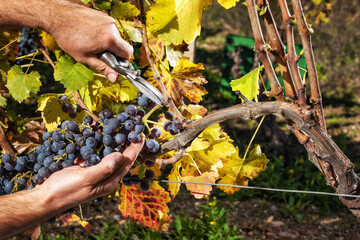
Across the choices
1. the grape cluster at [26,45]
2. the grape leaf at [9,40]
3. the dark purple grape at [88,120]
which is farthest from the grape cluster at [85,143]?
the grape cluster at [26,45]

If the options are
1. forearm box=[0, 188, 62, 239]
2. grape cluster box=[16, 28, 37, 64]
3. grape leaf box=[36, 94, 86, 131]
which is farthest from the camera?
grape cluster box=[16, 28, 37, 64]

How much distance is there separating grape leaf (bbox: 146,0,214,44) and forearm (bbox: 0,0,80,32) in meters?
0.24

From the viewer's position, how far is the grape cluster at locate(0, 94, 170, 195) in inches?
39.1

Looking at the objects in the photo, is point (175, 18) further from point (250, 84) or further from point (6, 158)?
point (6, 158)

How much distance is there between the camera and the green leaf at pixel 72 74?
1029mm

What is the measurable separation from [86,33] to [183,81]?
37 cm

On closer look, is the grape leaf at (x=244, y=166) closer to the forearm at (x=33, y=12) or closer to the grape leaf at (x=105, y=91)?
the grape leaf at (x=105, y=91)

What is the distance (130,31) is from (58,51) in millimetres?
244

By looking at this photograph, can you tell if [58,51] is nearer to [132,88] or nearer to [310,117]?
[132,88]

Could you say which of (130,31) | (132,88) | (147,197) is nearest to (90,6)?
(130,31)

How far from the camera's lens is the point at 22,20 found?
1.05 meters

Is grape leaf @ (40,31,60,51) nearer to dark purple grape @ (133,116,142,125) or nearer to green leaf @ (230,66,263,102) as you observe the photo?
dark purple grape @ (133,116,142,125)

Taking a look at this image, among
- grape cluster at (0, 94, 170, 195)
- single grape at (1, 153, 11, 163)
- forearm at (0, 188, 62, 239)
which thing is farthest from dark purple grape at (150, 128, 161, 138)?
single grape at (1, 153, 11, 163)

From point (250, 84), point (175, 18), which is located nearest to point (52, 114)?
point (175, 18)
